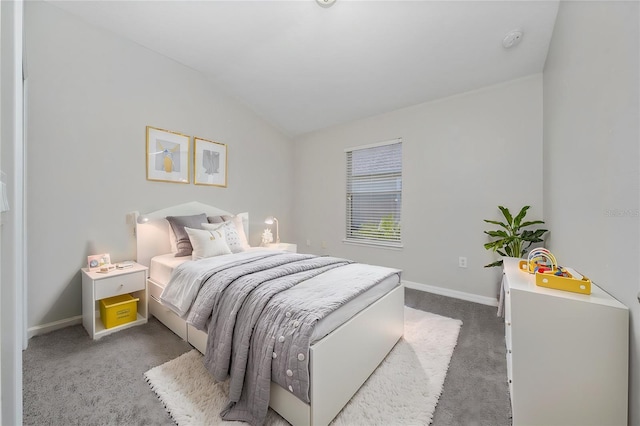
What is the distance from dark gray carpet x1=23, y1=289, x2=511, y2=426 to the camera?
4.33 feet

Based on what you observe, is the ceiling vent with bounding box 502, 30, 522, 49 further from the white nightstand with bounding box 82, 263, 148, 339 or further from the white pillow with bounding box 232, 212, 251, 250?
the white nightstand with bounding box 82, 263, 148, 339

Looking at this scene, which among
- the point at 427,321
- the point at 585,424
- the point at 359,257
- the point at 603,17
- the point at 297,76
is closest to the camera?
the point at 585,424

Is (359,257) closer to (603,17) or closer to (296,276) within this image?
(296,276)

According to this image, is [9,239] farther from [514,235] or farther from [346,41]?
[514,235]

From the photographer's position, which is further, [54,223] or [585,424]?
[54,223]

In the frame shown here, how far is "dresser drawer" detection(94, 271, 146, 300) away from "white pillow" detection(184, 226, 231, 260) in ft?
1.55

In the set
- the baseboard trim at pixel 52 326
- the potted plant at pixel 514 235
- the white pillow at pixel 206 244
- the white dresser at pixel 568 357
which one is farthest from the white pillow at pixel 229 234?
the potted plant at pixel 514 235

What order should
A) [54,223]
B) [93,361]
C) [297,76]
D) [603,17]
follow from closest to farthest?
[603,17] → [93,361] → [54,223] → [297,76]

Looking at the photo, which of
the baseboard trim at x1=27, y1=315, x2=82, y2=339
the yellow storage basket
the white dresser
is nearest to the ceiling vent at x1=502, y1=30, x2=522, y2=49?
the white dresser

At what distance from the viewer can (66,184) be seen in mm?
2213

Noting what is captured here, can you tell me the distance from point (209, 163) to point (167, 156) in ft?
1.59

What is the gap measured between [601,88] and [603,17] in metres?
0.33

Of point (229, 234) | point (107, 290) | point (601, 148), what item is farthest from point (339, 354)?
point (107, 290)

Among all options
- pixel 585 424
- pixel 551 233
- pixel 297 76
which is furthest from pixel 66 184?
pixel 551 233
